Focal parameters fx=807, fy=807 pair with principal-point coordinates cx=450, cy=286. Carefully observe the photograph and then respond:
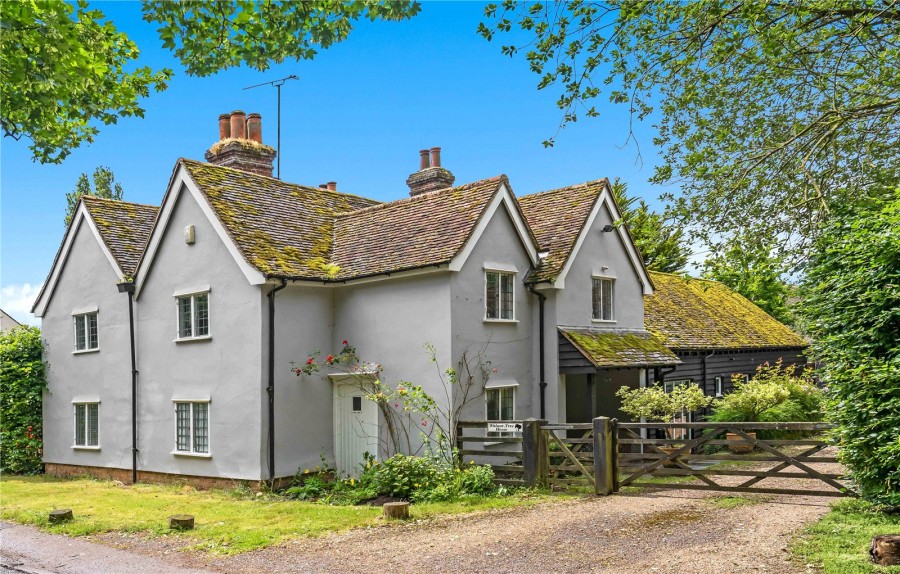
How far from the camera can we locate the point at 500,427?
1753cm

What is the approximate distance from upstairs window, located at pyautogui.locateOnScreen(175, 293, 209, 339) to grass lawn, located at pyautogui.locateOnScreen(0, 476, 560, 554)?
4011 millimetres

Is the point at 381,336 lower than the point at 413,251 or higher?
lower

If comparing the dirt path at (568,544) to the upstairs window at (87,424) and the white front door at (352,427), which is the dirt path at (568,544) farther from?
the upstairs window at (87,424)

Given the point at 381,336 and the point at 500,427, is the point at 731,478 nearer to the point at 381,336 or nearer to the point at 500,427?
the point at 500,427

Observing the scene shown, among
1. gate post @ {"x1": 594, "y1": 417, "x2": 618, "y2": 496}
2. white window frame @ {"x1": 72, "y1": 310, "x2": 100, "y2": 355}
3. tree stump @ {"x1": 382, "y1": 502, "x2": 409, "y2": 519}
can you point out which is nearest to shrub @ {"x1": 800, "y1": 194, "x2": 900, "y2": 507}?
gate post @ {"x1": 594, "y1": 417, "x2": 618, "y2": 496}

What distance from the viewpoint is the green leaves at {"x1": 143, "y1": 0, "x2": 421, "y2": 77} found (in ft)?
39.0

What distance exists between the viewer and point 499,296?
20359mm

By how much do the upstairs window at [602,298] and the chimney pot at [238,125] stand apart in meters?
12.1

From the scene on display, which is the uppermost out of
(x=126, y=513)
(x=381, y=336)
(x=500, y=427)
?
(x=381, y=336)

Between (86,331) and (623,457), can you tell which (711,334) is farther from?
(86,331)

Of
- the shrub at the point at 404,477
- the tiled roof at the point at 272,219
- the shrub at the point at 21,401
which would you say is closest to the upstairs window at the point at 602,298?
the tiled roof at the point at 272,219

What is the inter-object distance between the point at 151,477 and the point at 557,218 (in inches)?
525

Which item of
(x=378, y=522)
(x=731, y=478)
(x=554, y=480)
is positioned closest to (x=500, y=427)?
(x=554, y=480)

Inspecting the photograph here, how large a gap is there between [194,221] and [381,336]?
19.6ft
